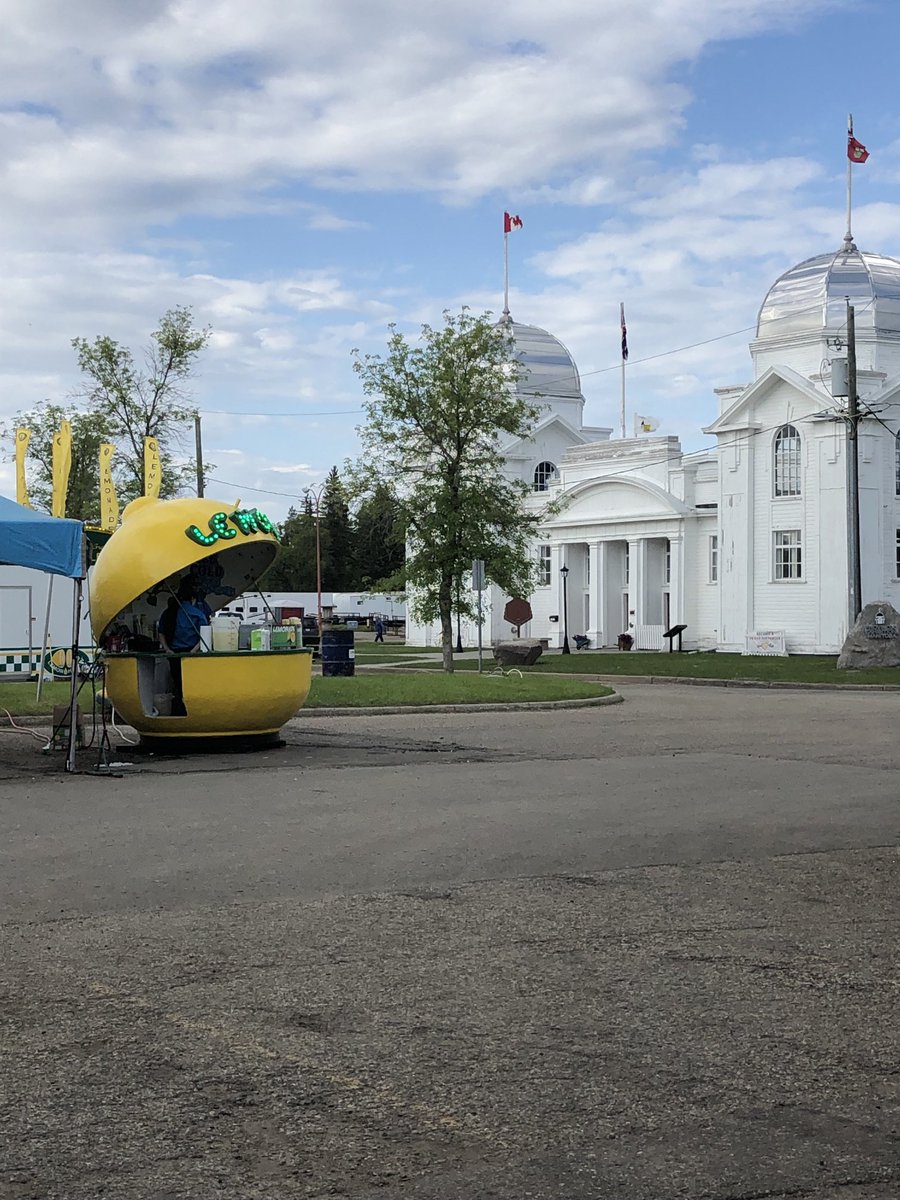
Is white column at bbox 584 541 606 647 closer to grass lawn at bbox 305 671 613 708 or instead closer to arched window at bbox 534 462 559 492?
arched window at bbox 534 462 559 492

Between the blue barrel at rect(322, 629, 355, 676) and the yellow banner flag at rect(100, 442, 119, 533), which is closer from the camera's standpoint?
the yellow banner flag at rect(100, 442, 119, 533)

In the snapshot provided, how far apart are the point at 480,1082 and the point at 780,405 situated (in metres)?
49.5

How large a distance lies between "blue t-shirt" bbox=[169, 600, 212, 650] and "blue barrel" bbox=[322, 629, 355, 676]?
1578 centimetres

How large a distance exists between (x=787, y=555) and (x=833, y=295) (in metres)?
9.70

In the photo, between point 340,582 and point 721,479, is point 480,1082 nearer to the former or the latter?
point 721,479

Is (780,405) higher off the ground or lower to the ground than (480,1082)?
higher

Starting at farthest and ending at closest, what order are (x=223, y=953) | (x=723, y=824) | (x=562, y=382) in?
(x=562, y=382) < (x=723, y=824) < (x=223, y=953)

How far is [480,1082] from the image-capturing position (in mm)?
5035

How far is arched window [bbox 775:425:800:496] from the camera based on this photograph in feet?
171

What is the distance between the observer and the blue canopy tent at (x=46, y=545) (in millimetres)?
14648

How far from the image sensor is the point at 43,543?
1474 cm

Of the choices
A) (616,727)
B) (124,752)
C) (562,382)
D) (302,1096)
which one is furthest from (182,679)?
(562,382)

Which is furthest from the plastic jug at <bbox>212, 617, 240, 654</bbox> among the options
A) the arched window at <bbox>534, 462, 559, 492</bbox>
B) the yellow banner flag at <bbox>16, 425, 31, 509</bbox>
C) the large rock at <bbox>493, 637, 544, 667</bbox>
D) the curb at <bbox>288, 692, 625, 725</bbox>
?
the arched window at <bbox>534, 462, 559, 492</bbox>

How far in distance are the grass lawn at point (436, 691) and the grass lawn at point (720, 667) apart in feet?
24.3
